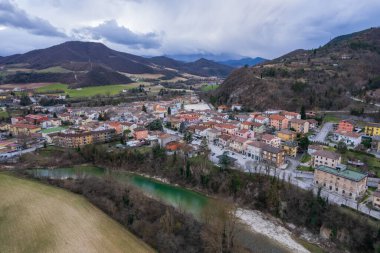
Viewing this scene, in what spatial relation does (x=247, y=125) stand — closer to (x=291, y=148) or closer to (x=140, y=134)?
(x=291, y=148)

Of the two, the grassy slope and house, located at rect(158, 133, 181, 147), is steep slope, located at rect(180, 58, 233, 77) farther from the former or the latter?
the grassy slope

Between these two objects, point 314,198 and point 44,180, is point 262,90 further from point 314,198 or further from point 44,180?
point 44,180

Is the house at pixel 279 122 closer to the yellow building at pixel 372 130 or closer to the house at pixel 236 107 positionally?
the yellow building at pixel 372 130

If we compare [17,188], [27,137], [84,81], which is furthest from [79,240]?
[84,81]

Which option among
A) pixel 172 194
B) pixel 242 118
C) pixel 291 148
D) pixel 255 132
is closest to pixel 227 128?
pixel 255 132

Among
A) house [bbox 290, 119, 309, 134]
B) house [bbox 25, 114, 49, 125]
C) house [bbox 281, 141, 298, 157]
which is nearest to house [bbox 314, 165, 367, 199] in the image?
house [bbox 281, 141, 298, 157]
